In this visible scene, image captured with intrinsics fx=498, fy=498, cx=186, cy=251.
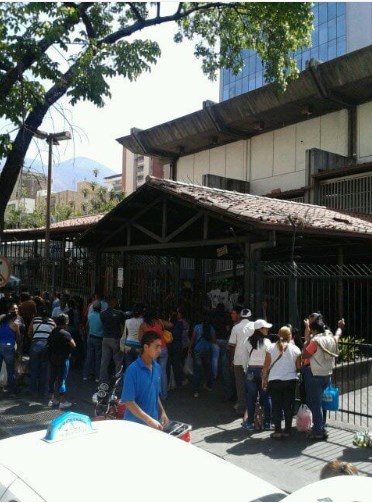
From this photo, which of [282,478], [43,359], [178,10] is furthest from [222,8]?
[282,478]

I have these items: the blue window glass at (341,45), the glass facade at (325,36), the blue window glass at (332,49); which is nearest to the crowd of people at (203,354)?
the glass facade at (325,36)

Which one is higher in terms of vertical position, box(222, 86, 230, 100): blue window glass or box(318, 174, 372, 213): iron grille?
box(222, 86, 230, 100): blue window glass

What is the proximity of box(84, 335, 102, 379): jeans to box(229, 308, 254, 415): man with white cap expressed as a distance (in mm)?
3304

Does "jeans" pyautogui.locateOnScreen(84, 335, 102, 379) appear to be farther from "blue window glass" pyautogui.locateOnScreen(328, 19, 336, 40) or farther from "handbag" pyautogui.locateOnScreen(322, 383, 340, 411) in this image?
"blue window glass" pyautogui.locateOnScreen(328, 19, 336, 40)

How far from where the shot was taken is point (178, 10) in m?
11.9

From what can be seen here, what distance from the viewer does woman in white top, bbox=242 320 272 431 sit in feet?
24.4

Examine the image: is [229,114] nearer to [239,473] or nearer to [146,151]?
[146,151]

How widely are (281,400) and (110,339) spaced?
3.84 metres

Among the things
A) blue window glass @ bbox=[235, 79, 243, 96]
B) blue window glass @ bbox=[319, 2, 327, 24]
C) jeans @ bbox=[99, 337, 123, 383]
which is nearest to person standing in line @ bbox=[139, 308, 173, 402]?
jeans @ bbox=[99, 337, 123, 383]

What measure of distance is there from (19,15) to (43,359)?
620 cm

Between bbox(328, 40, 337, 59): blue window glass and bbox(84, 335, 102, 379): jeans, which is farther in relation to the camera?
bbox(328, 40, 337, 59): blue window glass

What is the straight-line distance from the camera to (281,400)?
23.2 ft

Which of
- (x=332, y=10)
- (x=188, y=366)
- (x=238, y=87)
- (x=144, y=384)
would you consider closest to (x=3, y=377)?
(x=188, y=366)

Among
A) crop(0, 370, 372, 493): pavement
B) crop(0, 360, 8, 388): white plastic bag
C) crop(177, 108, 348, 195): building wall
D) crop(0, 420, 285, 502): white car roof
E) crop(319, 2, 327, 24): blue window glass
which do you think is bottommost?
crop(0, 370, 372, 493): pavement
